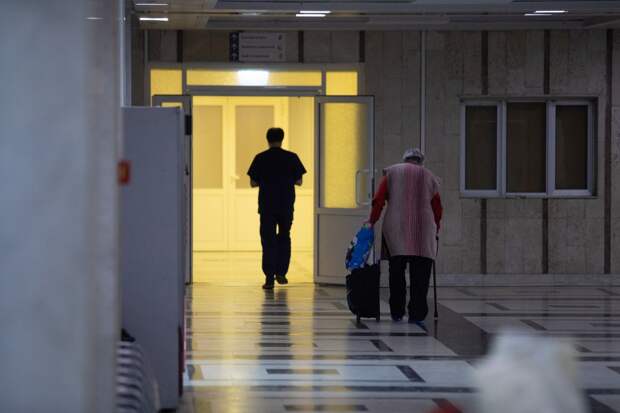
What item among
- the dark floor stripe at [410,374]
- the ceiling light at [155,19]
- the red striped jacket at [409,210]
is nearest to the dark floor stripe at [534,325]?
the red striped jacket at [409,210]

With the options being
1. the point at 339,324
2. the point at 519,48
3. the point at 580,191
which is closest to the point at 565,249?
the point at 580,191

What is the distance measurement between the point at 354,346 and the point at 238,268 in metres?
8.59

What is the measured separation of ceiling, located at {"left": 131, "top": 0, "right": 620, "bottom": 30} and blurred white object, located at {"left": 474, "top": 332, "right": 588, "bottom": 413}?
10.3m

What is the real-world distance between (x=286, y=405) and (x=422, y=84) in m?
9.24

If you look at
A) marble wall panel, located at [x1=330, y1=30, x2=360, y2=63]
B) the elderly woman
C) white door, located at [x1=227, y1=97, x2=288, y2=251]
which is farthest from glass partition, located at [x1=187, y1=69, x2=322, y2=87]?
white door, located at [x1=227, y1=97, x2=288, y2=251]

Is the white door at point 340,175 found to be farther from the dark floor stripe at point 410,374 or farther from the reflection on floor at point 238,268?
the dark floor stripe at point 410,374

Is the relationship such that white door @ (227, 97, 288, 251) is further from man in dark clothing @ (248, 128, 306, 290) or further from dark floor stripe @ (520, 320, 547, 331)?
dark floor stripe @ (520, 320, 547, 331)

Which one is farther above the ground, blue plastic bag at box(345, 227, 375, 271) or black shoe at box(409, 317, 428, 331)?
blue plastic bag at box(345, 227, 375, 271)

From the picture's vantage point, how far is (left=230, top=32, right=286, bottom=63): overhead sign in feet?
53.3

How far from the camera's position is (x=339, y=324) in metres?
11.9

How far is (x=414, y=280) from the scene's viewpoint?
1182 cm

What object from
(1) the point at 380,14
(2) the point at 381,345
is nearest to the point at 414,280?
(2) the point at 381,345

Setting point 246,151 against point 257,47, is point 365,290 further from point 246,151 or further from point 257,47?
point 246,151

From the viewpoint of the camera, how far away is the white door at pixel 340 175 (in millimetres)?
15852
